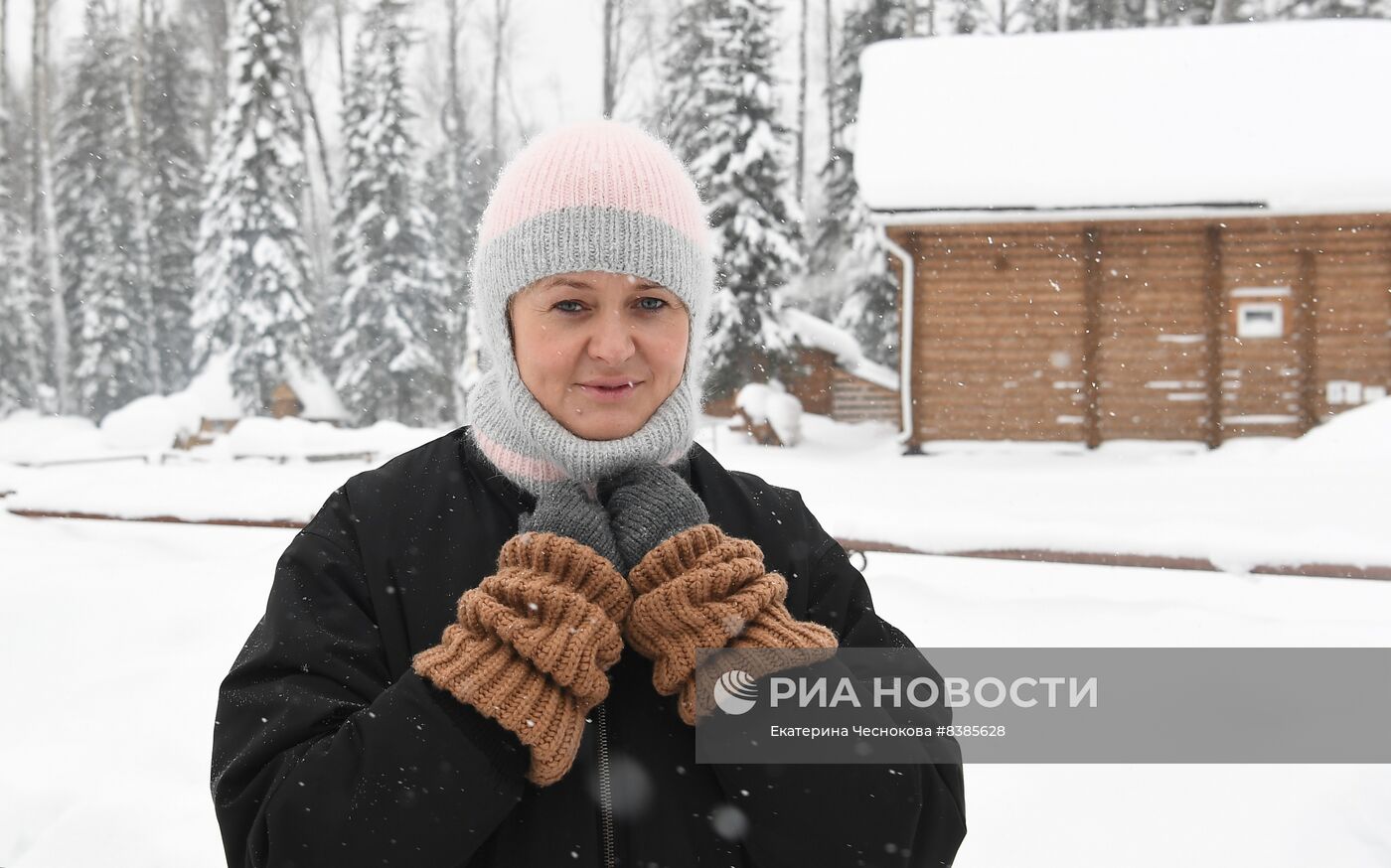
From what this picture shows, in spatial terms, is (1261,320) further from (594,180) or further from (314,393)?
(314,393)

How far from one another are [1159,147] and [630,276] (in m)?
14.9

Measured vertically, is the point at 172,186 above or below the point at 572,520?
A: above

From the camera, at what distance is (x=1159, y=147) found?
14.0 metres

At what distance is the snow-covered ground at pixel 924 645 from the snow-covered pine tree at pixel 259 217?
837 inches

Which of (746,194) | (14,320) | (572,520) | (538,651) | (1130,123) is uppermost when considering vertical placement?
(1130,123)

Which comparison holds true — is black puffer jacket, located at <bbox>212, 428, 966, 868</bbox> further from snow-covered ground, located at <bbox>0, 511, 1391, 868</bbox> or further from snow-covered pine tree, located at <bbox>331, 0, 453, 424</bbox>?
snow-covered pine tree, located at <bbox>331, 0, 453, 424</bbox>

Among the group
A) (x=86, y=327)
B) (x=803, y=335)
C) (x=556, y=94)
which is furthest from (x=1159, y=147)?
(x=86, y=327)

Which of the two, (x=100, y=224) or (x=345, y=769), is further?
(x=100, y=224)

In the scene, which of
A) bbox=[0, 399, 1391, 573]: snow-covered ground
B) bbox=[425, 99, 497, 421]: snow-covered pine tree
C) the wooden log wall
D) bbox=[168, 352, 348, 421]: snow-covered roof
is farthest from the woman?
bbox=[425, 99, 497, 421]: snow-covered pine tree

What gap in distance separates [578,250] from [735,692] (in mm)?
791

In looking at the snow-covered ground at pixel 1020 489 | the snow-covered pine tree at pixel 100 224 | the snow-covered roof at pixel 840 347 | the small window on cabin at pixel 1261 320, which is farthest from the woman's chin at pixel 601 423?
the snow-covered pine tree at pixel 100 224

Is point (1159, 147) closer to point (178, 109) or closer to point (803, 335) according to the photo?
point (803, 335)

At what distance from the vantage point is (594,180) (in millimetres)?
1671

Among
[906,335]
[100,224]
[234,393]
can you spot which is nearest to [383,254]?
[234,393]
